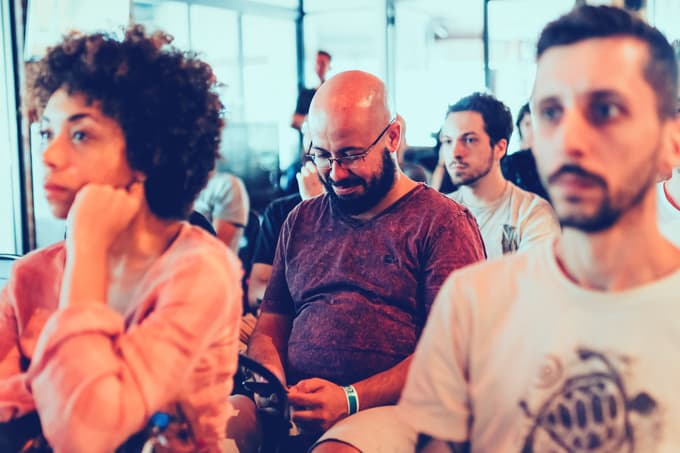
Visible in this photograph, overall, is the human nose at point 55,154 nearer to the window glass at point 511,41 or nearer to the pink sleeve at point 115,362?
the pink sleeve at point 115,362

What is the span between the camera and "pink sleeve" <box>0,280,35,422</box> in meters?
1.25

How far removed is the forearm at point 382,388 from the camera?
1762mm

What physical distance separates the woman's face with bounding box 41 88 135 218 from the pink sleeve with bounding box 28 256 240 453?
0.20 meters

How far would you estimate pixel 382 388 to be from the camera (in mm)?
1771

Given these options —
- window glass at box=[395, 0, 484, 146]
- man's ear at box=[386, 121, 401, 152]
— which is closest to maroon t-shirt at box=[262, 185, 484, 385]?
man's ear at box=[386, 121, 401, 152]

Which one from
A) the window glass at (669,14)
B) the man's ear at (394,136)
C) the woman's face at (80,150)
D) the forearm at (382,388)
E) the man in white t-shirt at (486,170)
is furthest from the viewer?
the window glass at (669,14)

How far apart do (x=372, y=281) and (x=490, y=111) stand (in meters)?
1.32

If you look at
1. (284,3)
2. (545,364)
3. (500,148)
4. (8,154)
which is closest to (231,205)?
(545,364)

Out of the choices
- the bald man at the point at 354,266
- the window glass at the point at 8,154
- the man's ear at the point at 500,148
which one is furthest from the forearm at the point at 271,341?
the window glass at the point at 8,154

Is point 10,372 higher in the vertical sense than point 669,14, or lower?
lower

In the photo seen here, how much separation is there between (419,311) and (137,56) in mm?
917

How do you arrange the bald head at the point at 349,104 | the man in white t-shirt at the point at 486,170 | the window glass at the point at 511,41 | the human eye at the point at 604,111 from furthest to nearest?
the window glass at the point at 511,41, the man in white t-shirt at the point at 486,170, the bald head at the point at 349,104, the human eye at the point at 604,111

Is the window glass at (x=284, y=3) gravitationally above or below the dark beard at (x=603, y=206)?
above

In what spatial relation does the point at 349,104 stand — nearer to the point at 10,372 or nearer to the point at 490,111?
the point at 10,372
